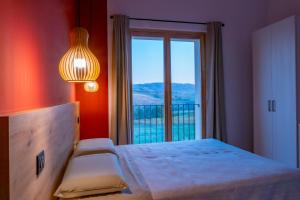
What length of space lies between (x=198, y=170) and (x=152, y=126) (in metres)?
2.74

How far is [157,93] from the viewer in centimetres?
387

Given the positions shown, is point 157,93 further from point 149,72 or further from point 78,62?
point 78,62

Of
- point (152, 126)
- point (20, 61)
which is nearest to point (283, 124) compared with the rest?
point (152, 126)

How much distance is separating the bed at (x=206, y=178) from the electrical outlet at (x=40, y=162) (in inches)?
13.9

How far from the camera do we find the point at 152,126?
4602 millimetres

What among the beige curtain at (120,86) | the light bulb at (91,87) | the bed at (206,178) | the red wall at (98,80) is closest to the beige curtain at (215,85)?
the beige curtain at (120,86)

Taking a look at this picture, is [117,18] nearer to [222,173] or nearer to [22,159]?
[222,173]

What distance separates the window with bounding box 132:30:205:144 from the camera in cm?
378

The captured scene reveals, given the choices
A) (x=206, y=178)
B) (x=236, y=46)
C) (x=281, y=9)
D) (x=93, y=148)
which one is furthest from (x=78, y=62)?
(x=281, y=9)

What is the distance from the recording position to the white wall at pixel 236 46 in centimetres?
386

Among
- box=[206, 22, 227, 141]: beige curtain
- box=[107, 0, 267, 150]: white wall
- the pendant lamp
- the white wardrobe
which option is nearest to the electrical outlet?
the pendant lamp

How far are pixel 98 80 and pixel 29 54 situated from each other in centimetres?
197

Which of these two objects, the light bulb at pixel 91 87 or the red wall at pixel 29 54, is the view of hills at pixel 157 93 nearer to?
the light bulb at pixel 91 87

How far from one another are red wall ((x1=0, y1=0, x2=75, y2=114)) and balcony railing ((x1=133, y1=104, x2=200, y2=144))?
226 cm
